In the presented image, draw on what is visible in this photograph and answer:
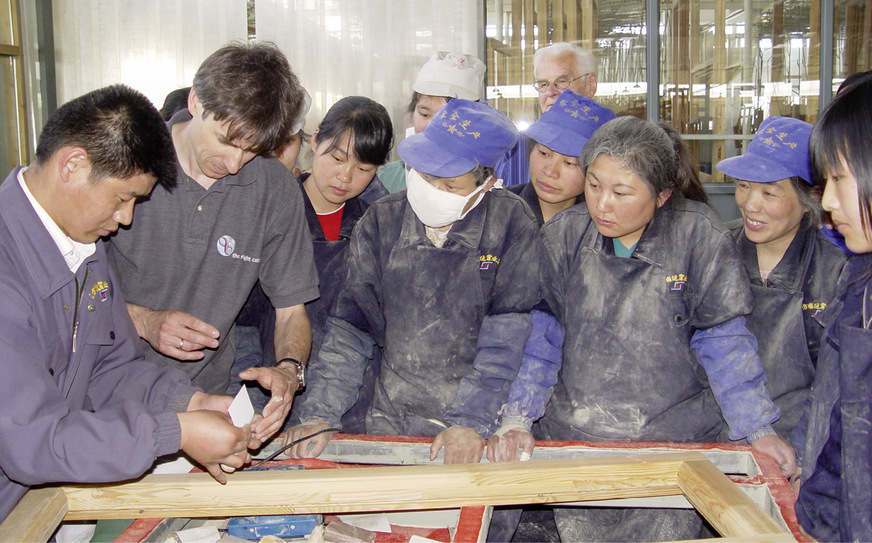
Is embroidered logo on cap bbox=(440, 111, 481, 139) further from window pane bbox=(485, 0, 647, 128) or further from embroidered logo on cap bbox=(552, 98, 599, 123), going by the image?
window pane bbox=(485, 0, 647, 128)

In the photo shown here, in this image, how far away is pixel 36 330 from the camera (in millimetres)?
1407

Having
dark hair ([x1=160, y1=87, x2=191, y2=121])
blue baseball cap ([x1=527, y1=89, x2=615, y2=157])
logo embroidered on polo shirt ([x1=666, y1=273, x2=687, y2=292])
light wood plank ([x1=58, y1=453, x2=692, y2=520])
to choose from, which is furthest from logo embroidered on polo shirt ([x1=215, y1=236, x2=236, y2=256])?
logo embroidered on polo shirt ([x1=666, y1=273, x2=687, y2=292])

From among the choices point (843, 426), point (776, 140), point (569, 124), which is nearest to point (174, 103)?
point (569, 124)

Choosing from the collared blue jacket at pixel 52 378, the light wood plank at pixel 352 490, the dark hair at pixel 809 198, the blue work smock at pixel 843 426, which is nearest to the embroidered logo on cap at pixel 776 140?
the dark hair at pixel 809 198

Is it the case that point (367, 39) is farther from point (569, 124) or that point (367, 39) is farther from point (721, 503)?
point (721, 503)

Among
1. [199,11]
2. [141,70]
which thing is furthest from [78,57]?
[199,11]

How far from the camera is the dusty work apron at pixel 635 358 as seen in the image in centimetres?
204

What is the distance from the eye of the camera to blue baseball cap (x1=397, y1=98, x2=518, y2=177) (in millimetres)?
2096

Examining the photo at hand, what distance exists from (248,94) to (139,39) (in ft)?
15.4

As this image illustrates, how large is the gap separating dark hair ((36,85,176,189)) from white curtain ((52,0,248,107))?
4488 mm

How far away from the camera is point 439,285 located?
7.01ft

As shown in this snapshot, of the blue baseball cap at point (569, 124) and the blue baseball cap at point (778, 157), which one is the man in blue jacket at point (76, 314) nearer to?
the blue baseball cap at point (569, 124)

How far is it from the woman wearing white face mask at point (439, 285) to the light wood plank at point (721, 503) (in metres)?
0.59

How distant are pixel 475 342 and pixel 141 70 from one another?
4.93 m
